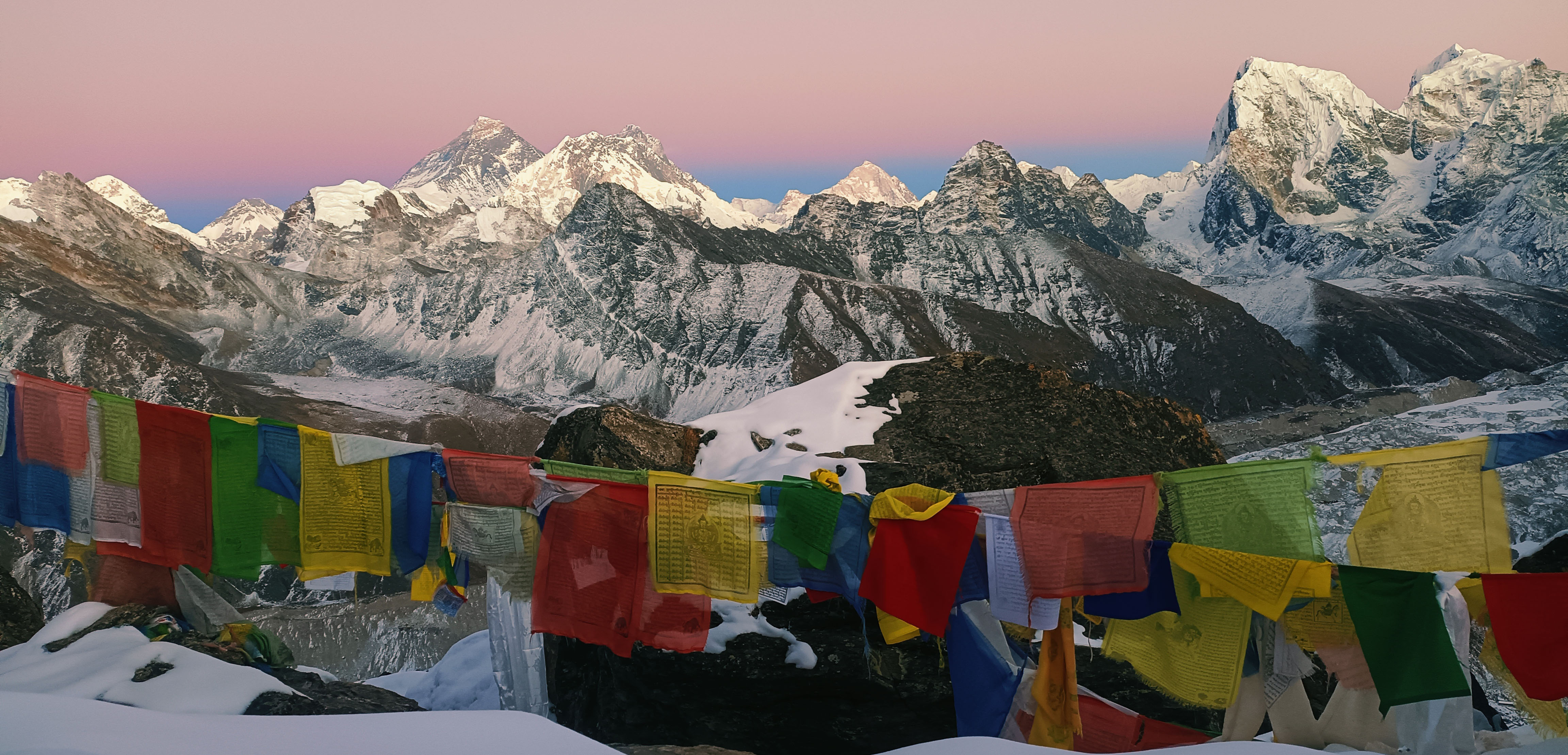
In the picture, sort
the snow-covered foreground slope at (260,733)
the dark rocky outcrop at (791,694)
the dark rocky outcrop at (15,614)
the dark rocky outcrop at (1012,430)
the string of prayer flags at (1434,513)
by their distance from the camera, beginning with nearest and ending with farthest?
1. the snow-covered foreground slope at (260,733)
2. the string of prayer flags at (1434,513)
3. the dark rocky outcrop at (15,614)
4. the dark rocky outcrop at (791,694)
5. the dark rocky outcrop at (1012,430)

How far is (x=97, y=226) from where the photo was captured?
7200 inches

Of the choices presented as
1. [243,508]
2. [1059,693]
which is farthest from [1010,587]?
[243,508]

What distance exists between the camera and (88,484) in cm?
809

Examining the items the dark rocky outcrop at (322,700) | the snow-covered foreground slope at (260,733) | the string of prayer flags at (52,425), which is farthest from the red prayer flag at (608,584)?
the string of prayer flags at (52,425)

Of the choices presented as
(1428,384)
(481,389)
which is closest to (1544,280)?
(1428,384)

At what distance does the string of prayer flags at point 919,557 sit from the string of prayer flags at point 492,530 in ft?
9.88

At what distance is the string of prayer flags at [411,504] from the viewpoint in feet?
25.6

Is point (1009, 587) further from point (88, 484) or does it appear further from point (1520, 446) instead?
point (88, 484)

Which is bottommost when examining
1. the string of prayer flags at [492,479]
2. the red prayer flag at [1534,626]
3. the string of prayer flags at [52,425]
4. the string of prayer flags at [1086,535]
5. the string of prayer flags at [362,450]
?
the red prayer flag at [1534,626]

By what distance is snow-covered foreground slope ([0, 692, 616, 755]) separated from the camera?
4398mm

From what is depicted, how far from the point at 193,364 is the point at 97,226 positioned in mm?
97326

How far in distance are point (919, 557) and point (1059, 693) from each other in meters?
1.48

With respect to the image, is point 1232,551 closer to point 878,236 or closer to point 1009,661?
point 1009,661

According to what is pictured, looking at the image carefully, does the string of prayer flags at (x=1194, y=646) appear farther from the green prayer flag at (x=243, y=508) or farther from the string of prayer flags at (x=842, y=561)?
the green prayer flag at (x=243, y=508)
